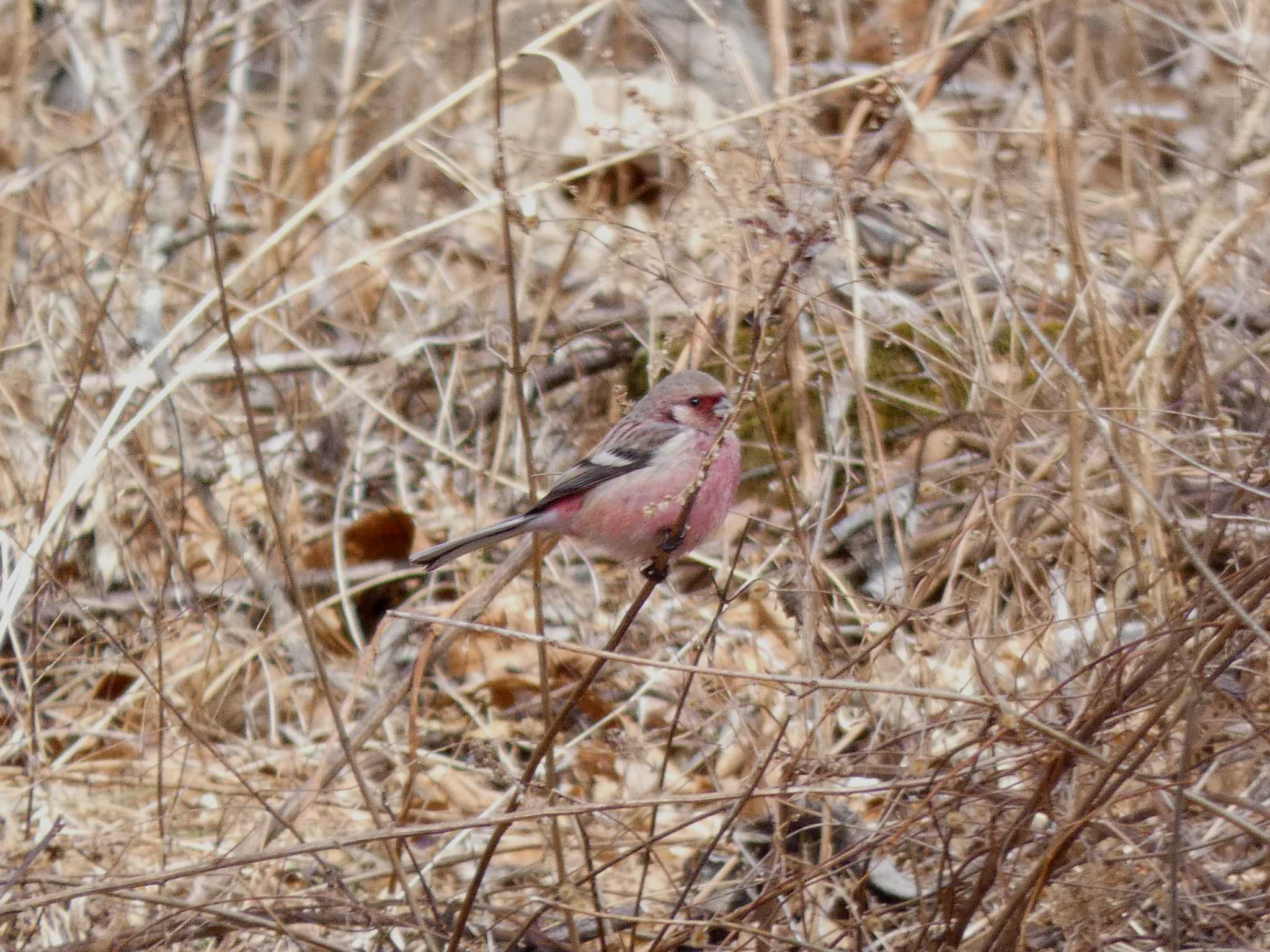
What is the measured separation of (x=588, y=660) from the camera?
4914 millimetres

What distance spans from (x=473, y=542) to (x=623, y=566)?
6.98ft

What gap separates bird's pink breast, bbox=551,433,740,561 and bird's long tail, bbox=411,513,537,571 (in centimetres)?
15

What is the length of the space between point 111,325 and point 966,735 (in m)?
3.73

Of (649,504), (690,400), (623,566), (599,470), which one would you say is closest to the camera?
(649,504)

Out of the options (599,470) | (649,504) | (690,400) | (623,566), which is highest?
(690,400)

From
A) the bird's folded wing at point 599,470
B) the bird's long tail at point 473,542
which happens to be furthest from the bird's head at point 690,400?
the bird's long tail at point 473,542

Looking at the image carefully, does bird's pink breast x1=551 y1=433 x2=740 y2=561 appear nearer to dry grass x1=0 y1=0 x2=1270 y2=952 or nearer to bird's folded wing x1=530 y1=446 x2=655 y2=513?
bird's folded wing x1=530 y1=446 x2=655 y2=513

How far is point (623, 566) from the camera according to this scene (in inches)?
217

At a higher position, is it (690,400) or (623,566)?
(690,400)

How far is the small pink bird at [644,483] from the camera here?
3.38 metres

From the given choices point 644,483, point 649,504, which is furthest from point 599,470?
point 649,504

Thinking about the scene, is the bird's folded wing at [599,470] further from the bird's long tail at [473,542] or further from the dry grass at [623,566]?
the dry grass at [623,566]

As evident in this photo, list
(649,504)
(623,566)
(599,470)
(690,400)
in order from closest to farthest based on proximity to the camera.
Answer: (649,504) → (690,400) → (599,470) → (623,566)

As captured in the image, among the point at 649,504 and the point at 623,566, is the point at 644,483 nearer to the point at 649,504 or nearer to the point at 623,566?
the point at 649,504
